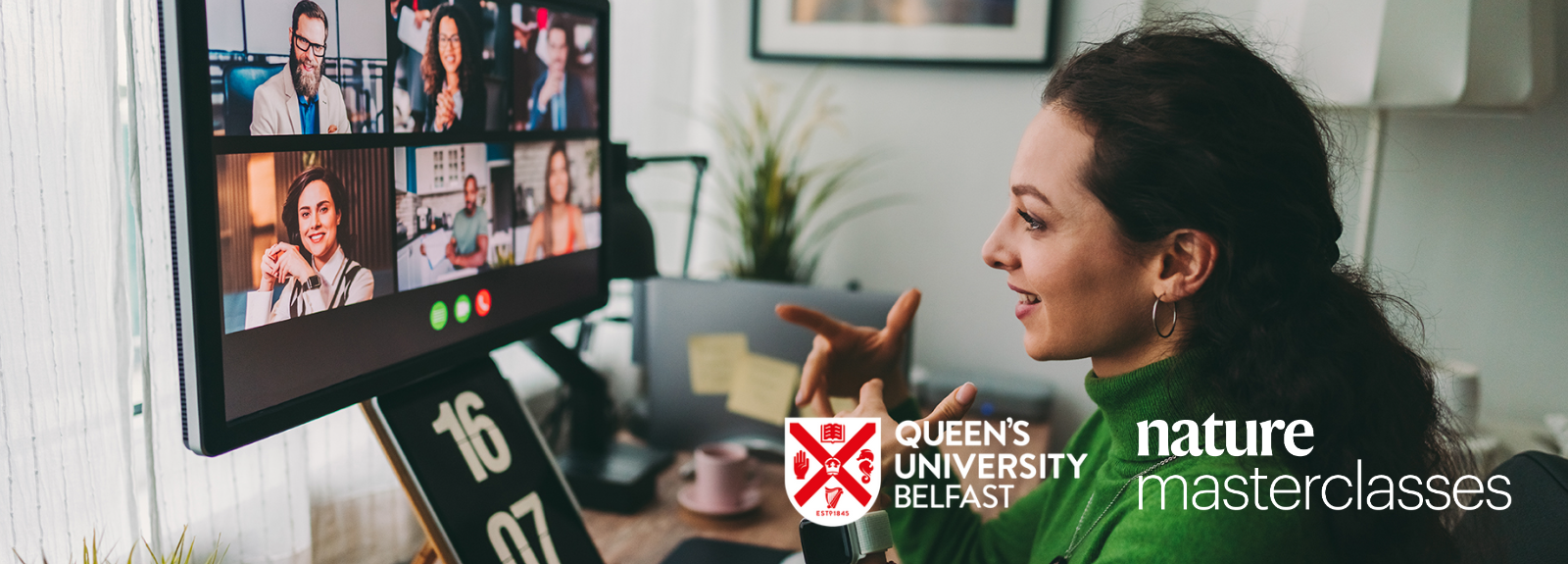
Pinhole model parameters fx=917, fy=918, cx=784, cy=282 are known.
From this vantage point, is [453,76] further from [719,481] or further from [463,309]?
A: [719,481]

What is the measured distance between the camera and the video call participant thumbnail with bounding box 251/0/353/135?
2.14 feet

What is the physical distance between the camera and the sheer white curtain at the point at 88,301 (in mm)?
713

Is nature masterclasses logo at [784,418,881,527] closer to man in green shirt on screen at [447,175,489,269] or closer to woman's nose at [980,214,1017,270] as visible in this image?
woman's nose at [980,214,1017,270]

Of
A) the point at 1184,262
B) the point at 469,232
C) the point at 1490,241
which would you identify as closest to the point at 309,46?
the point at 469,232

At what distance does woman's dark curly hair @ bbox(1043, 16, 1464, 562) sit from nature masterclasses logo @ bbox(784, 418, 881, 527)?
11.3 inches

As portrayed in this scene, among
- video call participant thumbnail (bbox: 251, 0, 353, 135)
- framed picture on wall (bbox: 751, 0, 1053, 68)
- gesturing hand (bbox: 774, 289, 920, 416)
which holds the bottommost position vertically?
gesturing hand (bbox: 774, 289, 920, 416)

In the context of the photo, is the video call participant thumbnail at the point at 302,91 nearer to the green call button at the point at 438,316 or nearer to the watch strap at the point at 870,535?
the green call button at the point at 438,316

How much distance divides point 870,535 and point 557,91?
568mm

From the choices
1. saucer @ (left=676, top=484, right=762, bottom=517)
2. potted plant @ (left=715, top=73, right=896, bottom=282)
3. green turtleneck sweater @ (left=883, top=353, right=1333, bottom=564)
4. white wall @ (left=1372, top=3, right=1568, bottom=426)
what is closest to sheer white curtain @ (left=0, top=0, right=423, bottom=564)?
saucer @ (left=676, top=484, right=762, bottom=517)

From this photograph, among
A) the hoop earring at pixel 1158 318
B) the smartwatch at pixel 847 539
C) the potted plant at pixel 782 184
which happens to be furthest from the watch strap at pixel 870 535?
the potted plant at pixel 782 184

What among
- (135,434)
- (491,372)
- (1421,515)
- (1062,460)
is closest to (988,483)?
(1062,460)

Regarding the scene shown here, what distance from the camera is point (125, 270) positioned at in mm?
794

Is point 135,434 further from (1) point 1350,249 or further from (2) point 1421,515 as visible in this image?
(1) point 1350,249

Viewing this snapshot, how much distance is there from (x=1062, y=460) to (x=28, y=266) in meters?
0.98
